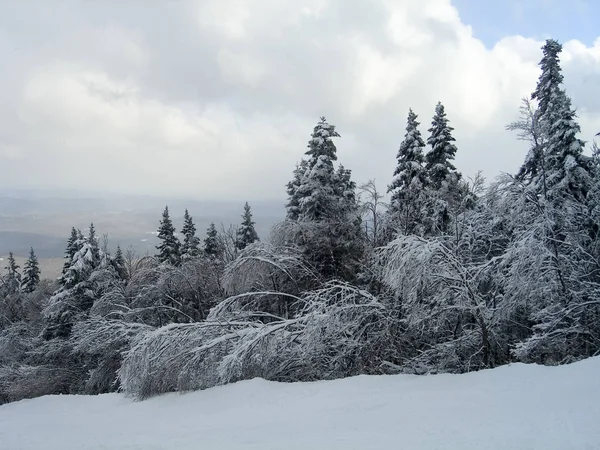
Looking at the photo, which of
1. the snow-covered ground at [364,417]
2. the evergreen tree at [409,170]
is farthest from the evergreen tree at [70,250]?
Result: the evergreen tree at [409,170]

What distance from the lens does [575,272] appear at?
10.3 metres

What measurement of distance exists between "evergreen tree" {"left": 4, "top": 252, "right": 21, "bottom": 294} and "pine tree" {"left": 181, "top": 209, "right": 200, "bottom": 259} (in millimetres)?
15886

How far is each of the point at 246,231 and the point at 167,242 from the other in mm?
5725

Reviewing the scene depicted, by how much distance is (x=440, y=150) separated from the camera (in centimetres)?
1953

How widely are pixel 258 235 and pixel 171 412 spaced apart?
21.2 metres

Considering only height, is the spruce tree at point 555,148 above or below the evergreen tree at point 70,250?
above

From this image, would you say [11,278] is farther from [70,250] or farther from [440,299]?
[440,299]

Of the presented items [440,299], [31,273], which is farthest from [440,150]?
[31,273]

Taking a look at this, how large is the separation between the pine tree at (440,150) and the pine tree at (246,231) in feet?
43.6

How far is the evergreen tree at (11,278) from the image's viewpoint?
33.4m

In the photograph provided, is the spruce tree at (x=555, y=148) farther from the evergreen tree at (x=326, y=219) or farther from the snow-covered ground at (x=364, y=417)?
the evergreen tree at (x=326, y=219)

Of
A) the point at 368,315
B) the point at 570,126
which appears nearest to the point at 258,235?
the point at 368,315

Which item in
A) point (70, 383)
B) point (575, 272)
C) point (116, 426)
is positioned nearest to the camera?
point (116, 426)

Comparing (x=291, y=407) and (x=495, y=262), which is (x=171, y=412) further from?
(x=495, y=262)
